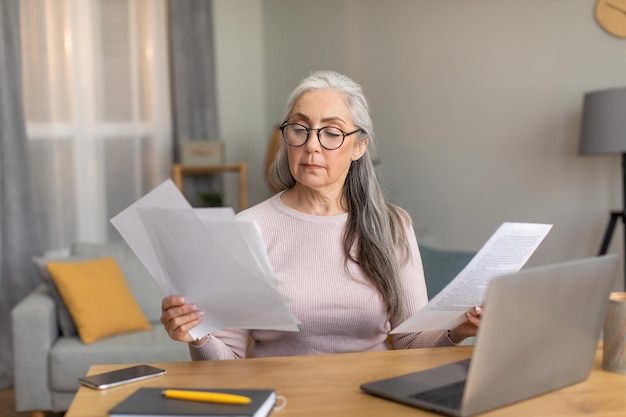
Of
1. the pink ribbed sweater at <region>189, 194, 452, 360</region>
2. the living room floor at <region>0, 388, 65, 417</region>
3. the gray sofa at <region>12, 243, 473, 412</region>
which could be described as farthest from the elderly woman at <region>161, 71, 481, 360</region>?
the living room floor at <region>0, 388, 65, 417</region>

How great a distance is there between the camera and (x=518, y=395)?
3.91 feet

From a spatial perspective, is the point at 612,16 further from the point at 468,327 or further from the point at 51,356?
the point at 51,356

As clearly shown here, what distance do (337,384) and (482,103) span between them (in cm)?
314

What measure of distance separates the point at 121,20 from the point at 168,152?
872 millimetres

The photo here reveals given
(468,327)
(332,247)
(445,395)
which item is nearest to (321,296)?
(332,247)

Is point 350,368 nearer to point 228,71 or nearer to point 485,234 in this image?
point 485,234

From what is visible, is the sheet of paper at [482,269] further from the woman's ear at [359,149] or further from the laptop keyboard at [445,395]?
the woman's ear at [359,149]

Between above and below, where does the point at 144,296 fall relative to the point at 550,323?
below

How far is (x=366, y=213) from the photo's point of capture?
1.90 meters

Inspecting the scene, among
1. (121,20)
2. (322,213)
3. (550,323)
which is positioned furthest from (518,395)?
(121,20)

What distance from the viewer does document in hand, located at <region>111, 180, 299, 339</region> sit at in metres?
1.26

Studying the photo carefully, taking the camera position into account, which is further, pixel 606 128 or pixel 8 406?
pixel 8 406

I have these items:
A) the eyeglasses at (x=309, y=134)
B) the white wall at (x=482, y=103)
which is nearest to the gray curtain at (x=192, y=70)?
the white wall at (x=482, y=103)

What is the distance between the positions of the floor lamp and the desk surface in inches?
77.9
